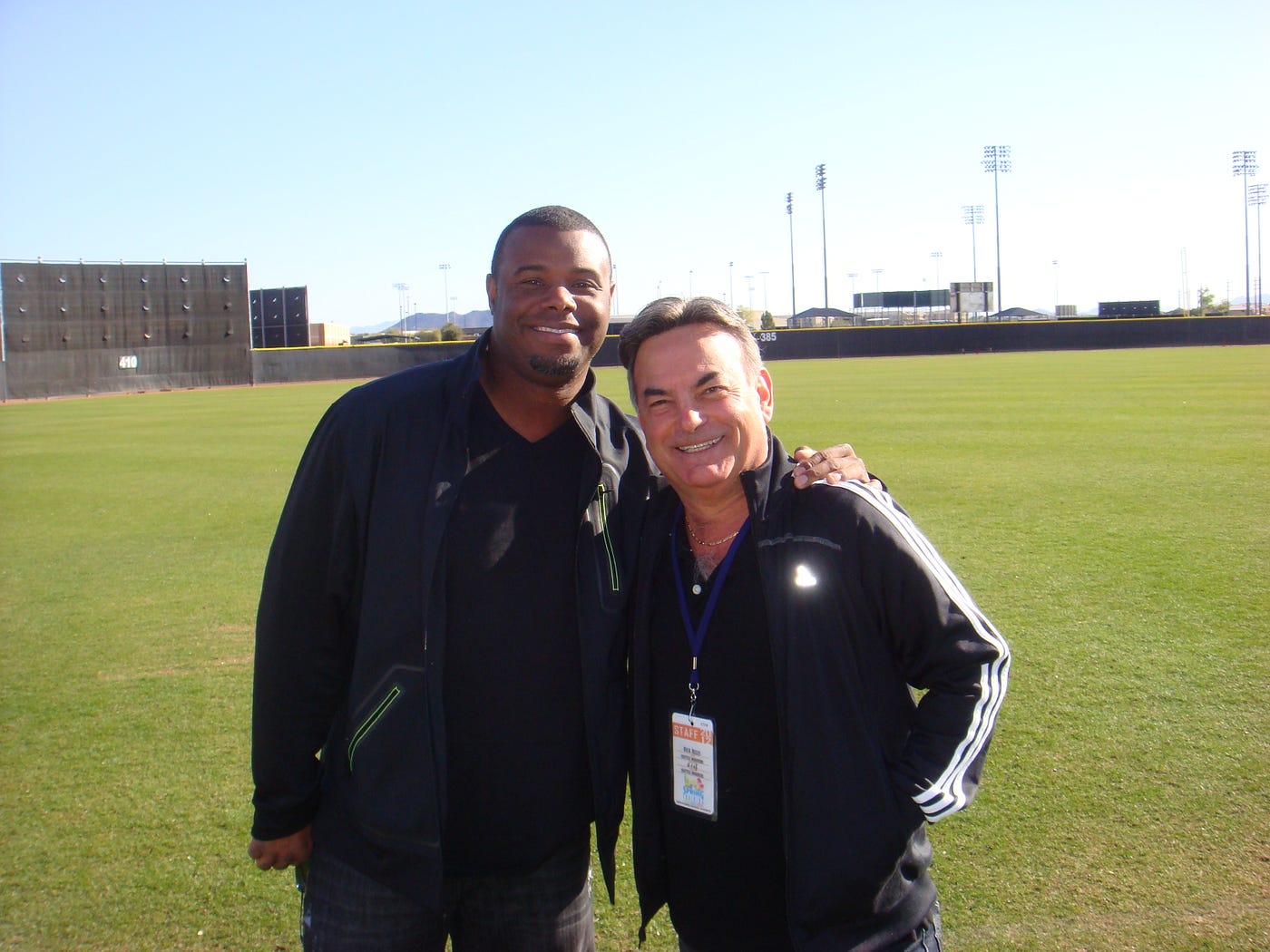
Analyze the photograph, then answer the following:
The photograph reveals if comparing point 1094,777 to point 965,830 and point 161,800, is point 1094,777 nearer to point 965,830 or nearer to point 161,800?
point 965,830

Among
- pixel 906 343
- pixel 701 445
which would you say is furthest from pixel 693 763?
pixel 906 343

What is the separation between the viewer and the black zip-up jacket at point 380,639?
89.9 inches

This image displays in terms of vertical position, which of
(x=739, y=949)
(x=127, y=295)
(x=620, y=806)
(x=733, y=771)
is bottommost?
(x=739, y=949)

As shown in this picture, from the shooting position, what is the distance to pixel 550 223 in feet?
8.73

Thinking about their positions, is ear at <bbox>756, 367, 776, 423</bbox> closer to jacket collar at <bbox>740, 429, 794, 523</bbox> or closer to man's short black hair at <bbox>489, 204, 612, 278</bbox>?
jacket collar at <bbox>740, 429, 794, 523</bbox>

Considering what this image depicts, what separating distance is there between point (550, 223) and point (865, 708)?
152 cm

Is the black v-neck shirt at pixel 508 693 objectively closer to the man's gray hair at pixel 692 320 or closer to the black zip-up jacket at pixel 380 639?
the black zip-up jacket at pixel 380 639

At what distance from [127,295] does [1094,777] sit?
176 ft

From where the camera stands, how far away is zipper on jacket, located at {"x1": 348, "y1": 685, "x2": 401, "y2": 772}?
230 centimetres

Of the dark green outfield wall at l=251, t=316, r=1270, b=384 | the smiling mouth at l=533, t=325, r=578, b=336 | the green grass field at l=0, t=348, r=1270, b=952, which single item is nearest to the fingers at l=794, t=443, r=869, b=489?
the smiling mouth at l=533, t=325, r=578, b=336

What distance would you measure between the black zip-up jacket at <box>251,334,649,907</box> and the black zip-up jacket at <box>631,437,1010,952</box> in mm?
506

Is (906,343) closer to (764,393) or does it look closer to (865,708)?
(764,393)

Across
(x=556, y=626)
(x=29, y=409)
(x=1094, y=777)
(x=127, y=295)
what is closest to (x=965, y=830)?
(x=1094, y=777)

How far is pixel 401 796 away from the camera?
89.5 inches
